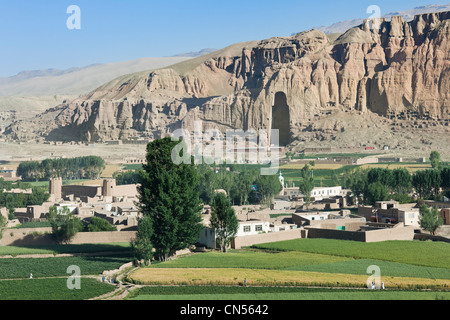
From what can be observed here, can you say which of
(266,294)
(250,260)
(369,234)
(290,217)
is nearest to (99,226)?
(290,217)

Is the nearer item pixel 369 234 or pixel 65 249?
pixel 369 234

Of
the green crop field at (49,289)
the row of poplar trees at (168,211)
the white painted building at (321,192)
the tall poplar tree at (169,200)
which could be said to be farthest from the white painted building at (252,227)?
the white painted building at (321,192)

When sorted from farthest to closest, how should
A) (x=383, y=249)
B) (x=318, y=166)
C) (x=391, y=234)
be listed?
(x=318, y=166)
(x=391, y=234)
(x=383, y=249)

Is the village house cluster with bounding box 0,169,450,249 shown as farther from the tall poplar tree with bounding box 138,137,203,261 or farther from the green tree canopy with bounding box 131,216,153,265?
the green tree canopy with bounding box 131,216,153,265

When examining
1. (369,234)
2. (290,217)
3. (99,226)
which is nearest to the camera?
(369,234)

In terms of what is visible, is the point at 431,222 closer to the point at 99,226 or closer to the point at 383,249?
the point at 383,249

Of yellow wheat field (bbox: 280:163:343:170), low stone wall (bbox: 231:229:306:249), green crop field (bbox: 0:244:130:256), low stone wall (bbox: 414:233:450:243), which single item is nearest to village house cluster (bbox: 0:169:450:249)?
low stone wall (bbox: 231:229:306:249)
